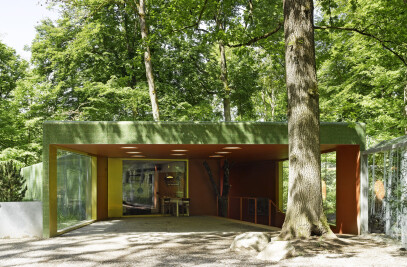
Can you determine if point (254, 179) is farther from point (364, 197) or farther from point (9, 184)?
point (9, 184)

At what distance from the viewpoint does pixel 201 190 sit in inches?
673

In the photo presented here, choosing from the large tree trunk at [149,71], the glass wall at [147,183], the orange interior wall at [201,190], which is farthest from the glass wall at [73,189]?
the orange interior wall at [201,190]

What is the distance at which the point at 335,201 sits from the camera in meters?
11.8

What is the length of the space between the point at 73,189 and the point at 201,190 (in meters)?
6.46

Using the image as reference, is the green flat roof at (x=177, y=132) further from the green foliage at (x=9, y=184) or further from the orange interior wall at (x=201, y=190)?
the orange interior wall at (x=201, y=190)

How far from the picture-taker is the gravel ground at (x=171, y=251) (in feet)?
21.3

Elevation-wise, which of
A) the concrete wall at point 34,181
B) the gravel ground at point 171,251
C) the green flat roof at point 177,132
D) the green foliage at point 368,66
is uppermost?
the green foliage at point 368,66

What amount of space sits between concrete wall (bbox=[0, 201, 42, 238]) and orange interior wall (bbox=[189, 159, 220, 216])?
785cm

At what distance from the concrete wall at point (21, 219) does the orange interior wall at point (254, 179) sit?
9976 millimetres

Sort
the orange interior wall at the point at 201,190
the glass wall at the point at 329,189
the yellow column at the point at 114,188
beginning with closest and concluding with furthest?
the glass wall at the point at 329,189, the yellow column at the point at 114,188, the orange interior wall at the point at 201,190

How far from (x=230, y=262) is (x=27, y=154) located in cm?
1566

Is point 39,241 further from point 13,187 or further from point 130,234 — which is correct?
point 13,187

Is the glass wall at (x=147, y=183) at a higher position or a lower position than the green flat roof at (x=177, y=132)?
lower

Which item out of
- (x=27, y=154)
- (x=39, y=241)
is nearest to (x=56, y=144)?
(x=39, y=241)
